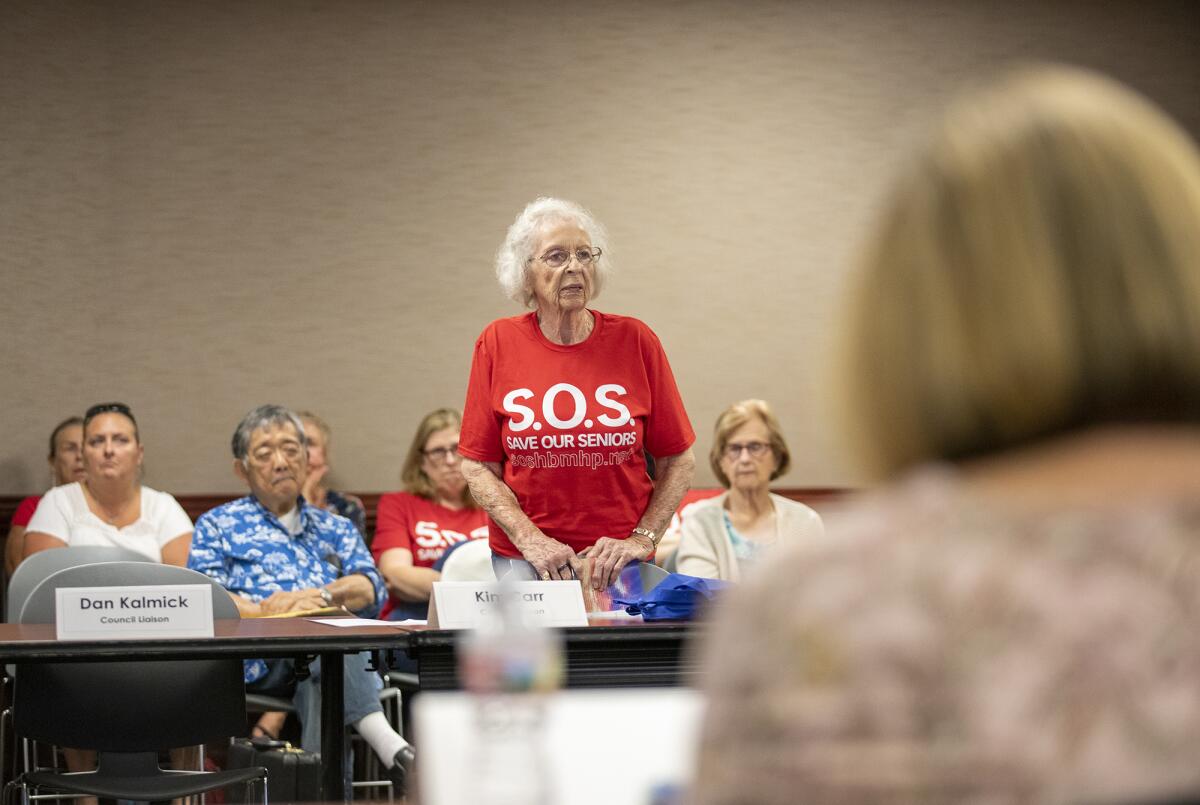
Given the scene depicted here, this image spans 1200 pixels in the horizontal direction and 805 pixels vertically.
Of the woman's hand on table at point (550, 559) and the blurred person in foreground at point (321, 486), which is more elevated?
the blurred person in foreground at point (321, 486)

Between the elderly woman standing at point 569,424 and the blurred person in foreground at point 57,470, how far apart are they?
2.84 meters

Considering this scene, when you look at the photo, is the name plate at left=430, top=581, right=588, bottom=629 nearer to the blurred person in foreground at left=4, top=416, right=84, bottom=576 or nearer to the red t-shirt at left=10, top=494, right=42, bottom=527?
the blurred person in foreground at left=4, top=416, right=84, bottom=576

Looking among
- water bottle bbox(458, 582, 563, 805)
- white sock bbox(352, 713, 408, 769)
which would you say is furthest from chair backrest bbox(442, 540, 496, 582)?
water bottle bbox(458, 582, 563, 805)

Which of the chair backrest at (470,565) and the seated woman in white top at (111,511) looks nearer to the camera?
the chair backrest at (470,565)

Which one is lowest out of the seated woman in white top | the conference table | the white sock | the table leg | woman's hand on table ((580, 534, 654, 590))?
the white sock

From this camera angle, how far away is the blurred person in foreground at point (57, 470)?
565 cm

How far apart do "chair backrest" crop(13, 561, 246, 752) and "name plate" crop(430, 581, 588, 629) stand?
0.78m

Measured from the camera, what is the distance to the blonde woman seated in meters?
4.84

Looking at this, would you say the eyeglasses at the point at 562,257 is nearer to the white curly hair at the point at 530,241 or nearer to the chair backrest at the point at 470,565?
the white curly hair at the point at 530,241

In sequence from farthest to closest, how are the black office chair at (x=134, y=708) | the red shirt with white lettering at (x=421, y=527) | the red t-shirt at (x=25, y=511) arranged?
1. the red t-shirt at (x=25, y=511)
2. the red shirt with white lettering at (x=421, y=527)
3. the black office chair at (x=134, y=708)

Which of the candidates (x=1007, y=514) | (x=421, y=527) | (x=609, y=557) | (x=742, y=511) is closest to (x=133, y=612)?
(x=609, y=557)

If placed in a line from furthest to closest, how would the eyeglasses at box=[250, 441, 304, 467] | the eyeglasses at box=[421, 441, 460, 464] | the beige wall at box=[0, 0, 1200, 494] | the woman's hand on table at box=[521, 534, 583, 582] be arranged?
the beige wall at box=[0, 0, 1200, 494], the eyeglasses at box=[421, 441, 460, 464], the eyeglasses at box=[250, 441, 304, 467], the woman's hand on table at box=[521, 534, 583, 582]

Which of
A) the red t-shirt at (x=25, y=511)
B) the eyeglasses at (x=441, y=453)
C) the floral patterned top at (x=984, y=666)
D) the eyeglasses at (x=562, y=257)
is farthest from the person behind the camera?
the red t-shirt at (x=25, y=511)

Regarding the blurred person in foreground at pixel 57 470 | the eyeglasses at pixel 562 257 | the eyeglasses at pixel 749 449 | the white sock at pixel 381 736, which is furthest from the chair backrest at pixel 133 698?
the blurred person in foreground at pixel 57 470
